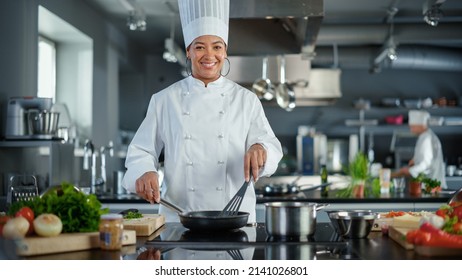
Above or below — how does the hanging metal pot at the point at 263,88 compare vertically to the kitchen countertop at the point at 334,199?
above

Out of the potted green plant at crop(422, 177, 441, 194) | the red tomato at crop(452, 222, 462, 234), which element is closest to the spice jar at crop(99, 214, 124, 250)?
the red tomato at crop(452, 222, 462, 234)

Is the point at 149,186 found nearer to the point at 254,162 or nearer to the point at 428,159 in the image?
the point at 254,162

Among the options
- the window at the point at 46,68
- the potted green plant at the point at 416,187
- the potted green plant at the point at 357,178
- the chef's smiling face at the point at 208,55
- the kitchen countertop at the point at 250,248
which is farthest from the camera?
the window at the point at 46,68

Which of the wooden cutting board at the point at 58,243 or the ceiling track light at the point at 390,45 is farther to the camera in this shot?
the ceiling track light at the point at 390,45

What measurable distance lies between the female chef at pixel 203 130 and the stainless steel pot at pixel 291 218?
647mm

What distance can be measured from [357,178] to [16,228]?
3062mm

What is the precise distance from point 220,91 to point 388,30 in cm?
441

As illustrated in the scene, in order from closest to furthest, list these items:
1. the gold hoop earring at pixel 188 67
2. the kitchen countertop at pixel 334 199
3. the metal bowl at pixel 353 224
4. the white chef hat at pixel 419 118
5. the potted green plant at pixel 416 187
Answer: the metal bowl at pixel 353 224
the gold hoop earring at pixel 188 67
the kitchen countertop at pixel 334 199
the potted green plant at pixel 416 187
the white chef hat at pixel 419 118

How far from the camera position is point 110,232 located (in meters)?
1.65

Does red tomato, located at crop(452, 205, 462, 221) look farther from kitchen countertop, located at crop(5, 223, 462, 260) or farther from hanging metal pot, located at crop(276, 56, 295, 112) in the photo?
hanging metal pot, located at crop(276, 56, 295, 112)

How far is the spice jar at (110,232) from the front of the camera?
1.65m

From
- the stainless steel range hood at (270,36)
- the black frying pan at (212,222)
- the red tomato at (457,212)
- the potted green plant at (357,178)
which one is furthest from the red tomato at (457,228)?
the stainless steel range hood at (270,36)

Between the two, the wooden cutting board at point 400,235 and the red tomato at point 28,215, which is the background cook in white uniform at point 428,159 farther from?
the red tomato at point 28,215
